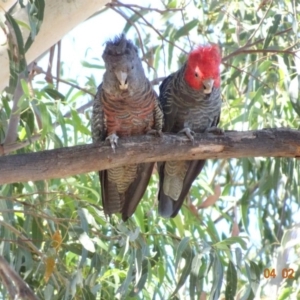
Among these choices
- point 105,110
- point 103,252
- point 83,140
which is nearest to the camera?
point 105,110

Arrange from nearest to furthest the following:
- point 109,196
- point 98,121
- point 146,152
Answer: point 146,152 < point 98,121 < point 109,196

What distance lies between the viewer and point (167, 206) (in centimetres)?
279

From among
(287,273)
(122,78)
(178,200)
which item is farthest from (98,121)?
(287,273)

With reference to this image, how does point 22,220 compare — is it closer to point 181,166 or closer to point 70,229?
point 70,229

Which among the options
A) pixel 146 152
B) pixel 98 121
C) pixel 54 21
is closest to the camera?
pixel 146 152

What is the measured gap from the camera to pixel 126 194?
9.01 ft

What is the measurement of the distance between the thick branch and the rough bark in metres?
0.41

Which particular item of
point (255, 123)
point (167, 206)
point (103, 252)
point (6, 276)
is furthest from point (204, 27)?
point (6, 276)

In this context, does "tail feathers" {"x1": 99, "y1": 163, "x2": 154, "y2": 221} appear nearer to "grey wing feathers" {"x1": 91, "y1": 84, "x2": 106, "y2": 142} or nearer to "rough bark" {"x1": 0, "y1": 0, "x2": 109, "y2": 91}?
"grey wing feathers" {"x1": 91, "y1": 84, "x2": 106, "y2": 142}

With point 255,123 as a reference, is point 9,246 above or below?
below

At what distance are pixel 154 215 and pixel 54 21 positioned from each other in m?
1.10

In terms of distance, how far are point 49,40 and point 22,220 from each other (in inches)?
33.0

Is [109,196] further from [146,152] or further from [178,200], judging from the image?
[146,152]

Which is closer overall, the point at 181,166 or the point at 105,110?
the point at 105,110
